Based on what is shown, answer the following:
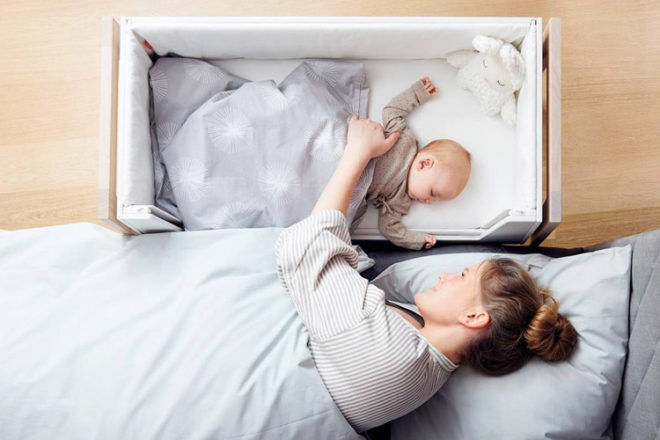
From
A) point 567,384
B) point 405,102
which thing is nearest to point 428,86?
point 405,102

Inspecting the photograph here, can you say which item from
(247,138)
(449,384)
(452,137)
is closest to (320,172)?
(247,138)

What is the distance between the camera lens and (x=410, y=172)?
112cm

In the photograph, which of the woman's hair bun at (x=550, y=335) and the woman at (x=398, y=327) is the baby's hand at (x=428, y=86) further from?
the woman's hair bun at (x=550, y=335)

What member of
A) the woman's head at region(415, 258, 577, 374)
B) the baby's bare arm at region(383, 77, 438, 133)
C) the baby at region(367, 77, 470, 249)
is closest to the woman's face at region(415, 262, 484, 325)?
the woman's head at region(415, 258, 577, 374)

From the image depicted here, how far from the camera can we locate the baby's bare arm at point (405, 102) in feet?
3.73

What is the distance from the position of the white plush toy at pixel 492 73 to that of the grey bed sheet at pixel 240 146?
304mm

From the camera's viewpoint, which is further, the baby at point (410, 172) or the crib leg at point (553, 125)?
the baby at point (410, 172)

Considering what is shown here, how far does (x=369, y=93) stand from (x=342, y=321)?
1.92 ft

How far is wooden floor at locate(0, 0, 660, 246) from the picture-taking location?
1.34 metres

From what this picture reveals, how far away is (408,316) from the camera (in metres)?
0.97

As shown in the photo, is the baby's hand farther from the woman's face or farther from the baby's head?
the woman's face

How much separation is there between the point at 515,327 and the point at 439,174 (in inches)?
14.6

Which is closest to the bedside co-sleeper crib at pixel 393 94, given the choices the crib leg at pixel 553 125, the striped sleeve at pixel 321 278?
the crib leg at pixel 553 125

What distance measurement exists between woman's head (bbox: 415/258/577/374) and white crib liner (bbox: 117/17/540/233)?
200 millimetres
